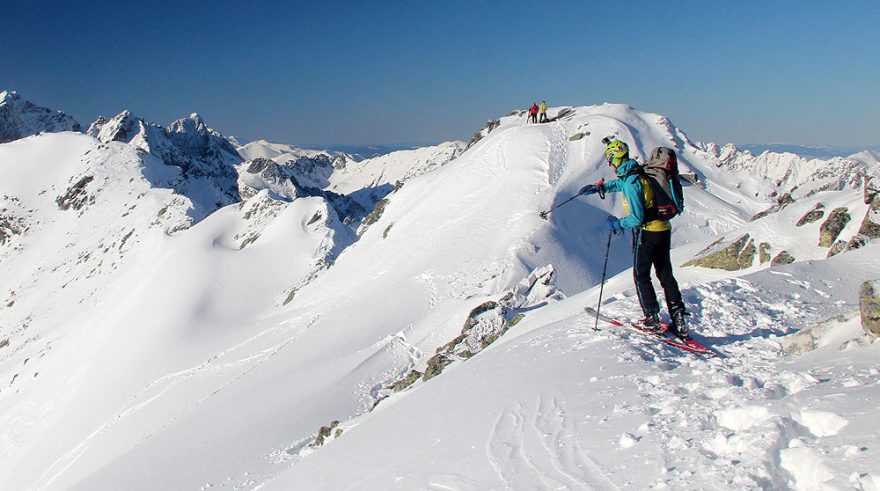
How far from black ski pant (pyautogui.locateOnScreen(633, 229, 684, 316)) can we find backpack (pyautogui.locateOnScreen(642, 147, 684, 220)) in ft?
1.10

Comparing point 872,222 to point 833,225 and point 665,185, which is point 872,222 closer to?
point 833,225

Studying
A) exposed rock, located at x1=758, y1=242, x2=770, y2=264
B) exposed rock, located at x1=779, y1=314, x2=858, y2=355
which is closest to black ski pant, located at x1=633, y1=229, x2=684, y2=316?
exposed rock, located at x1=779, y1=314, x2=858, y2=355

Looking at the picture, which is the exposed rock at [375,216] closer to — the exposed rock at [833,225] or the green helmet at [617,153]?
the exposed rock at [833,225]

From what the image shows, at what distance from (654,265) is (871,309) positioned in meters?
2.57

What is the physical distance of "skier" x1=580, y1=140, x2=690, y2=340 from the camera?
25.4 feet

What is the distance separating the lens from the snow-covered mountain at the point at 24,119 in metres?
172

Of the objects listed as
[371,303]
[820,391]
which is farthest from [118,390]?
[820,391]

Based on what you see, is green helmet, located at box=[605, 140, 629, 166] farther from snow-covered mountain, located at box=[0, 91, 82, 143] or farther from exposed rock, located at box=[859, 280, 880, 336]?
snow-covered mountain, located at box=[0, 91, 82, 143]

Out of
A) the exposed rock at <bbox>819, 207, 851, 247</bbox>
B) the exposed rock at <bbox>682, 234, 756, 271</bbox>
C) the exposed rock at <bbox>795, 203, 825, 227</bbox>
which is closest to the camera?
the exposed rock at <bbox>819, 207, 851, 247</bbox>

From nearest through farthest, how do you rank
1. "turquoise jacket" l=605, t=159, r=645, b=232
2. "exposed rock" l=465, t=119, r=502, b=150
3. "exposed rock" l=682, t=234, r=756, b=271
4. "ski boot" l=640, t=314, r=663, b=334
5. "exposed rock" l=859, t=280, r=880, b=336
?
"exposed rock" l=859, t=280, r=880, b=336 → "turquoise jacket" l=605, t=159, r=645, b=232 → "ski boot" l=640, t=314, r=663, b=334 → "exposed rock" l=682, t=234, r=756, b=271 → "exposed rock" l=465, t=119, r=502, b=150

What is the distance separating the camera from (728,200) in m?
36.4

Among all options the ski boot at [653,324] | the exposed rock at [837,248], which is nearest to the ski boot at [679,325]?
the ski boot at [653,324]

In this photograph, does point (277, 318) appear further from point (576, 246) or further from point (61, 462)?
point (576, 246)

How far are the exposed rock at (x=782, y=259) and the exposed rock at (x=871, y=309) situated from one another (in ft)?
27.1
